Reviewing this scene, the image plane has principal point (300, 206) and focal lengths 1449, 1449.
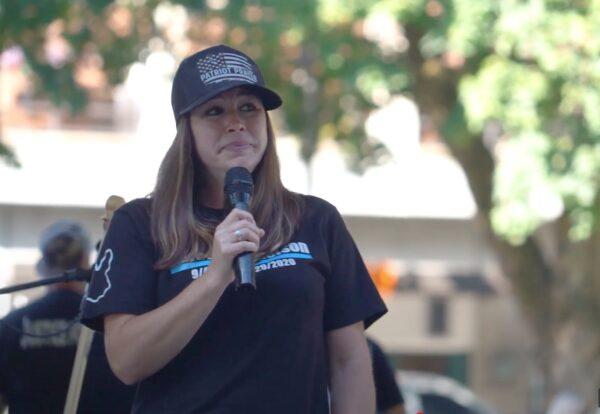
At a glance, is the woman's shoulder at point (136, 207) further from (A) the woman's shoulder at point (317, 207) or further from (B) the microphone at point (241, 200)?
(A) the woman's shoulder at point (317, 207)

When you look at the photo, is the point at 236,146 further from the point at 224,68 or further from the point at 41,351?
the point at 41,351

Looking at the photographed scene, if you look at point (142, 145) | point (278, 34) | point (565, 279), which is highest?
point (142, 145)

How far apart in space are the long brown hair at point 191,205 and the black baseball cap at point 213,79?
0.06m

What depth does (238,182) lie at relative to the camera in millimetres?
3240

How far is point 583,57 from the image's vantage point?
10867mm

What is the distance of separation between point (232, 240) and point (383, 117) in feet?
43.7

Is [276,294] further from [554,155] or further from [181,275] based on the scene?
[554,155]

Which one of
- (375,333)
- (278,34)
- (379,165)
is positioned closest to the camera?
(278,34)

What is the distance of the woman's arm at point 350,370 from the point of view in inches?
132

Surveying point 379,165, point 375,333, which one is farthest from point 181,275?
point 375,333

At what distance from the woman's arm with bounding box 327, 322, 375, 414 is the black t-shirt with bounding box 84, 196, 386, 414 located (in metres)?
0.04

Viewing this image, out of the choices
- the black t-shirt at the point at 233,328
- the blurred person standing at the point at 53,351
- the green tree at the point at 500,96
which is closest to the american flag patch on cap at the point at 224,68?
the black t-shirt at the point at 233,328

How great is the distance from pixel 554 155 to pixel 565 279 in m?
3.29

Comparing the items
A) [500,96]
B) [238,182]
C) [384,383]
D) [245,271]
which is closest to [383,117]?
[500,96]
